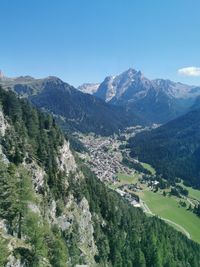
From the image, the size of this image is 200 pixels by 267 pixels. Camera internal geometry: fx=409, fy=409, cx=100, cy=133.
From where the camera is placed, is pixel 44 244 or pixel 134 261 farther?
pixel 134 261

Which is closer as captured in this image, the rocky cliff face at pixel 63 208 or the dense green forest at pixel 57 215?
the dense green forest at pixel 57 215

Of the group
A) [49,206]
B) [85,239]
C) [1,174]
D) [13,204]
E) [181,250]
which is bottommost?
[181,250]

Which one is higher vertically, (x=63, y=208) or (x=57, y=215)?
(x=63, y=208)

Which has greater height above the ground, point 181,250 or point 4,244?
point 4,244

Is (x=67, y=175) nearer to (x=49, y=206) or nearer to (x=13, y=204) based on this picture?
(x=49, y=206)

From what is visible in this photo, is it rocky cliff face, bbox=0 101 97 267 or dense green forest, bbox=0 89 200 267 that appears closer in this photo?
dense green forest, bbox=0 89 200 267

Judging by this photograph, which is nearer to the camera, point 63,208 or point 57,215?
point 57,215

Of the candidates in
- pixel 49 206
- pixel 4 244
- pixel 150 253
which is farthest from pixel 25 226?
pixel 150 253

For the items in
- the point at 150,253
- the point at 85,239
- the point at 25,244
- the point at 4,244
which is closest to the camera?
the point at 4,244
